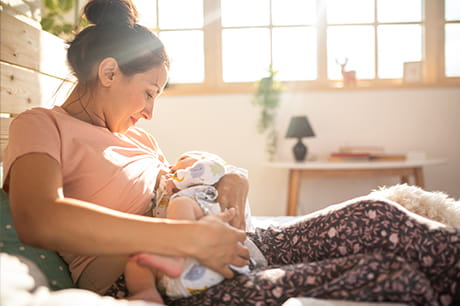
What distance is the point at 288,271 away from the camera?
3.08 feet

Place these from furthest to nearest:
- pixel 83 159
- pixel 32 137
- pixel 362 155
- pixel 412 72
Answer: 1. pixel 412 72
2. pixel 362 155
3. pixel 83 159
4. pixel 32 137

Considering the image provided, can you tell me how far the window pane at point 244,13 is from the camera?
384 centimetres

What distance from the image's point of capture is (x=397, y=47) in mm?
3791

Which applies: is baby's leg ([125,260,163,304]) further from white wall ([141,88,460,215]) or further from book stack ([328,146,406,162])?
white wall ([141,88,460,215])

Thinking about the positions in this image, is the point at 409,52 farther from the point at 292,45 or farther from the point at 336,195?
the point at 336,195

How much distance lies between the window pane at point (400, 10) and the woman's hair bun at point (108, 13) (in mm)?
2998

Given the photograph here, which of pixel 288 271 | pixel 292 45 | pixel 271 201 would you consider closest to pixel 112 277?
pixel 288 271

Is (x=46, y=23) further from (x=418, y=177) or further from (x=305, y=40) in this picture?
(x=418, y=177)

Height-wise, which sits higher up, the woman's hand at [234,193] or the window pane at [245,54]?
the window pane at [245,54]

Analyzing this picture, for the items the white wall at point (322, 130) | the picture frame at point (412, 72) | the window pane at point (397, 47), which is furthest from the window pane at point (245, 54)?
the picture frame at point (412, 72)

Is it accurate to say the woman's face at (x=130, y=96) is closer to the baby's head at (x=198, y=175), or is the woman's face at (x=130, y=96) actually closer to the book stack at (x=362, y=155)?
the baby's head at (x=198, y=175)

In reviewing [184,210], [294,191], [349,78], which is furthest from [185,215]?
[349,78]

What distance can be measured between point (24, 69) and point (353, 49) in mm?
2870

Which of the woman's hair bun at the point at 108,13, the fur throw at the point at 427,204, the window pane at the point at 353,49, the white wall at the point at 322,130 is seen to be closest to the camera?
the fur throw at the point at 427,204
